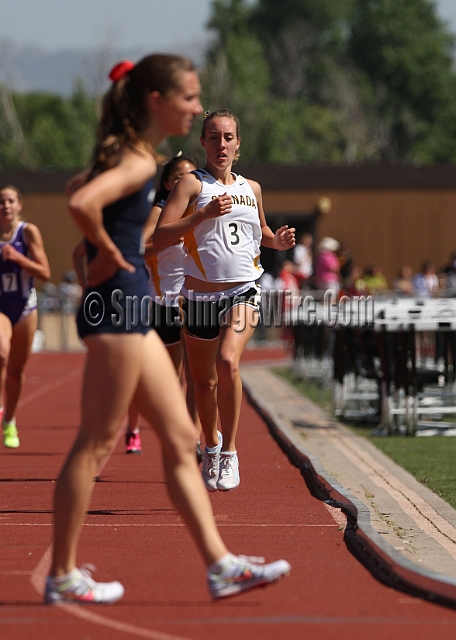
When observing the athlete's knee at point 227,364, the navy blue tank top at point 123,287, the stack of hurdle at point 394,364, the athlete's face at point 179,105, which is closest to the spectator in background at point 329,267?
the stack of hurdle at point 394,364

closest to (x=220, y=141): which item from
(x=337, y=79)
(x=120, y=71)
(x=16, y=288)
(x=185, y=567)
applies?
(x=120, y=71)

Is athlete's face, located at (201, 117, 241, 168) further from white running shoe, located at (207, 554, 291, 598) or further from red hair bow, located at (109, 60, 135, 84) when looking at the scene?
white running shoe, located at (207, 554, 291, 598)

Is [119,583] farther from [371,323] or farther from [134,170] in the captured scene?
[371,323]

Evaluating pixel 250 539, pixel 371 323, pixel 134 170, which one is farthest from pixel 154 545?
pixel 371 323

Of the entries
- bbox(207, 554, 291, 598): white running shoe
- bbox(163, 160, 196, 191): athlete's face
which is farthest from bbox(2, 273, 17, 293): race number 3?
bbox(207, 554, 291, 598): white running shoe

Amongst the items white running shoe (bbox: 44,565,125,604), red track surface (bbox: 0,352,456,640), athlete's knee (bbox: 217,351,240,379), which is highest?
athlete's knee (bbox: 217,351,240,379)

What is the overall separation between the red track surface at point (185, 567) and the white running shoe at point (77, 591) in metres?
0.05

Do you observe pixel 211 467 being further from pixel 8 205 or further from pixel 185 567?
pixel 8 205

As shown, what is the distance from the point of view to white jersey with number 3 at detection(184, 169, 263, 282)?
750 cm

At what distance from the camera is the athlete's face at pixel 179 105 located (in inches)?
191

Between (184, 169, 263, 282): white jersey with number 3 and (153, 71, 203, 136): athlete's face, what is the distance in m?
2.53

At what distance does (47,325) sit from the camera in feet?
105

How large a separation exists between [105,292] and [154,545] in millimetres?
1961

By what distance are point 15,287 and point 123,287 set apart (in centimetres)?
530
